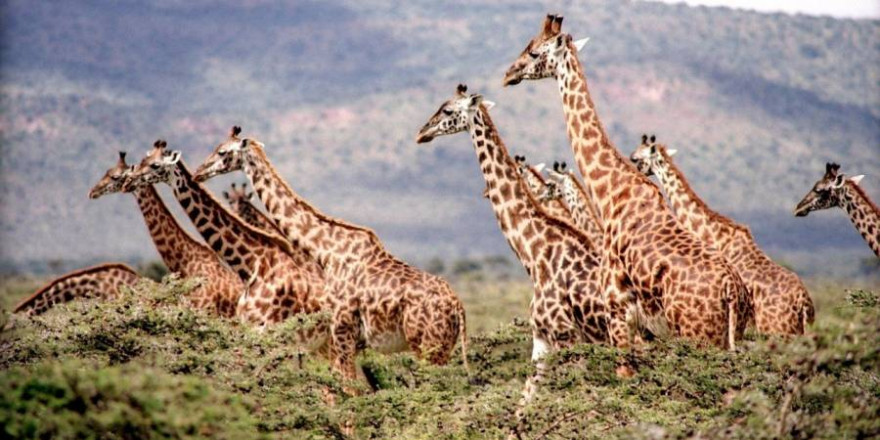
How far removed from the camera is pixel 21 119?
369 ft

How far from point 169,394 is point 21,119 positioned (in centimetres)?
11072

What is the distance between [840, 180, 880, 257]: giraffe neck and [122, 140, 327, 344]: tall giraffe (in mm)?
5672

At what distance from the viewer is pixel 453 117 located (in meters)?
12.7

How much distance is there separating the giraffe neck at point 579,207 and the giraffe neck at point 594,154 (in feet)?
7.49

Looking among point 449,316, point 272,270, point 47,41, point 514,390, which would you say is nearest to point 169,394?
point 514,390

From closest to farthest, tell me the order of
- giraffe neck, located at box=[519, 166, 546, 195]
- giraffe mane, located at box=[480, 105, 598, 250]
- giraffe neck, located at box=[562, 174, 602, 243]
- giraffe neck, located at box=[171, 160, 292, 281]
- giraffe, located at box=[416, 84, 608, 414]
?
giraffe, located at box=[416, 84, 608, 414] < giraffe mane, located at box=[480, 105, 598, 250] < giraffe neck, located at box=[171, 160, 292, 281] < giraffe neck, located at box=[562, 174, 602, 243] < giraffe neck, located at box=[519, 166, 546, 195]

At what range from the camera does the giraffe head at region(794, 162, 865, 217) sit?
15266 millimetres

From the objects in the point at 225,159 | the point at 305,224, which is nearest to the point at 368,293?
the point at 305,224

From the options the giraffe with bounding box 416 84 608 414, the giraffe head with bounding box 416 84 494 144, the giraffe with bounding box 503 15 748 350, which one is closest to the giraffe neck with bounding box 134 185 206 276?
the giraffe head with bounding box 416 84 494 144

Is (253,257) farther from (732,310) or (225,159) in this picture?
(732,310)

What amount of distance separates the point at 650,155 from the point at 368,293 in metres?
3.69

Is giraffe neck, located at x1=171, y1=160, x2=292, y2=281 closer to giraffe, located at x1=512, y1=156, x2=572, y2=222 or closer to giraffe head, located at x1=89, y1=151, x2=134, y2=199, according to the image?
giraffe head, located at x1=89, y1=151, x2=134, y2=199

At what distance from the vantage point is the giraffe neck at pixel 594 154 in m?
11.4

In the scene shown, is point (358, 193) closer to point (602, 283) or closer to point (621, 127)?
point (621, 127)
